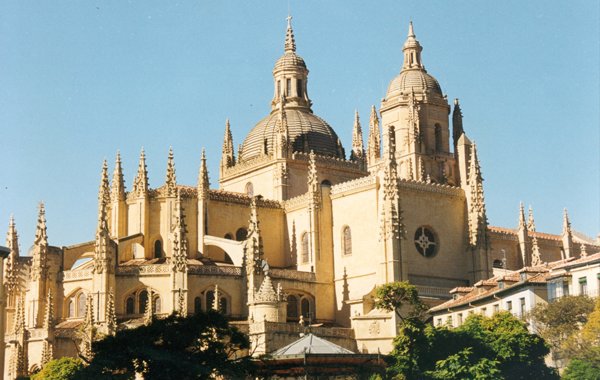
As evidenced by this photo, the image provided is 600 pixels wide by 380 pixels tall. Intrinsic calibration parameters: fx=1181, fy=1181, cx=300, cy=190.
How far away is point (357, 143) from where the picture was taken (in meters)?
92.3

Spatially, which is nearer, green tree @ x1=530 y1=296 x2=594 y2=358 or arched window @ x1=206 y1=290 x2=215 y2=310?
green tree @ x1=530 y1=296 x2=594 y2=358

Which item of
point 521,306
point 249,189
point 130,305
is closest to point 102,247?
point 130,305

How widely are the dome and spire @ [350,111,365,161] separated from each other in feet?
7.17

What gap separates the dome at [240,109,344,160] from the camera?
86.9 m

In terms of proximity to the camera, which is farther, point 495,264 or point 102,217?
point 495,264

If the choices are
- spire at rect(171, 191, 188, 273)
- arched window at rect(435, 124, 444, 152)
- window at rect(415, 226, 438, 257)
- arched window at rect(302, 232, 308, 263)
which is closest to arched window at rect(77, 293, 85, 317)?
spire at rect(171, 191, 188, 273)

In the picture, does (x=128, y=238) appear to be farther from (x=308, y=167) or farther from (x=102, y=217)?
(x=308, y=167)

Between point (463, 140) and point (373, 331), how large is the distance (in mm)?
19438

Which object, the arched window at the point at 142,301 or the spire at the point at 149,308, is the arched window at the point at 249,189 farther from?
the spire at the point at 149,308

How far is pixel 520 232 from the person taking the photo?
85.2 metres

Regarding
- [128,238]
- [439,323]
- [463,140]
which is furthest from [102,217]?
[463,140]

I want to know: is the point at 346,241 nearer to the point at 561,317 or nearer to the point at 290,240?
the point at 290,240

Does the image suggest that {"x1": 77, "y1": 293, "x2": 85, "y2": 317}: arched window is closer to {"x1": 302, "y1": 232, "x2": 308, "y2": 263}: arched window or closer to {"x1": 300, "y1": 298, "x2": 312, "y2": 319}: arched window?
{"x1": 300, "y1": 298, "x2": 312, "y2": 319}: arched window

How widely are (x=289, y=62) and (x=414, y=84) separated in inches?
439
